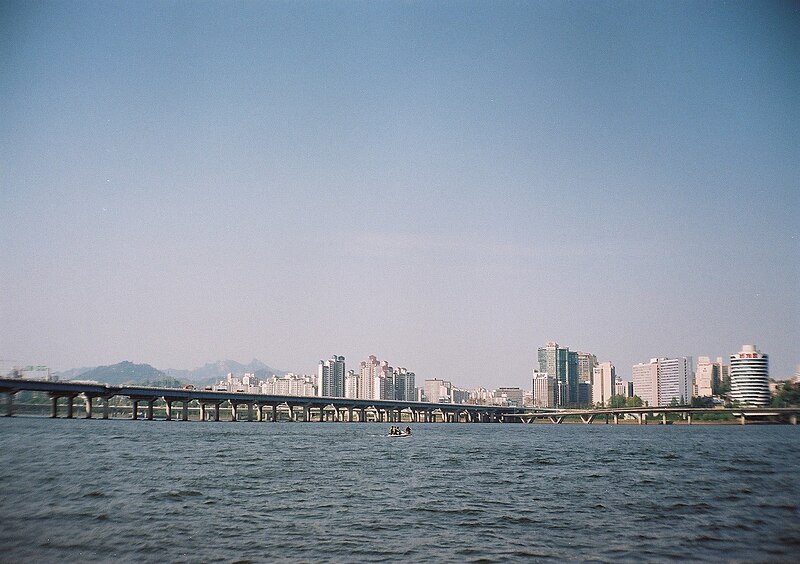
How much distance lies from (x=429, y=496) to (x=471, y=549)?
538 inches

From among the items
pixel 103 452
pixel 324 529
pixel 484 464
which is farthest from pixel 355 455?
pixel 324 529

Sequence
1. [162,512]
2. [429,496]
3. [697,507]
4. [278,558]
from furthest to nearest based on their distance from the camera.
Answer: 1. [429,496]
2. [697,507]
3. [162,512]
4. [278,558]

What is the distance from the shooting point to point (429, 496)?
38.4m

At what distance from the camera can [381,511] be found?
32.8 m

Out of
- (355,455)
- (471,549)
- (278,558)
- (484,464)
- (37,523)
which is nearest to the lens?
(278,558)

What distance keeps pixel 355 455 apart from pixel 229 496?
33201 mm

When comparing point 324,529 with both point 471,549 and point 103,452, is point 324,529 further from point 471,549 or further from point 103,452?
point 103,452

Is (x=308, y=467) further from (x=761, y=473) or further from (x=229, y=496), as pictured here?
(x=761, y=473)

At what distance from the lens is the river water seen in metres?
24.5

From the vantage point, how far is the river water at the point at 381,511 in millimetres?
24500

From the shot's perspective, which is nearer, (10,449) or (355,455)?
(10,449)

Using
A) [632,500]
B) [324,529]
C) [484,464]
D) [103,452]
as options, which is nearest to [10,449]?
[103,452]

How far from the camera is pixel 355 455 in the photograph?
226 feet

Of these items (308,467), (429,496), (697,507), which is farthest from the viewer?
(308,467)
